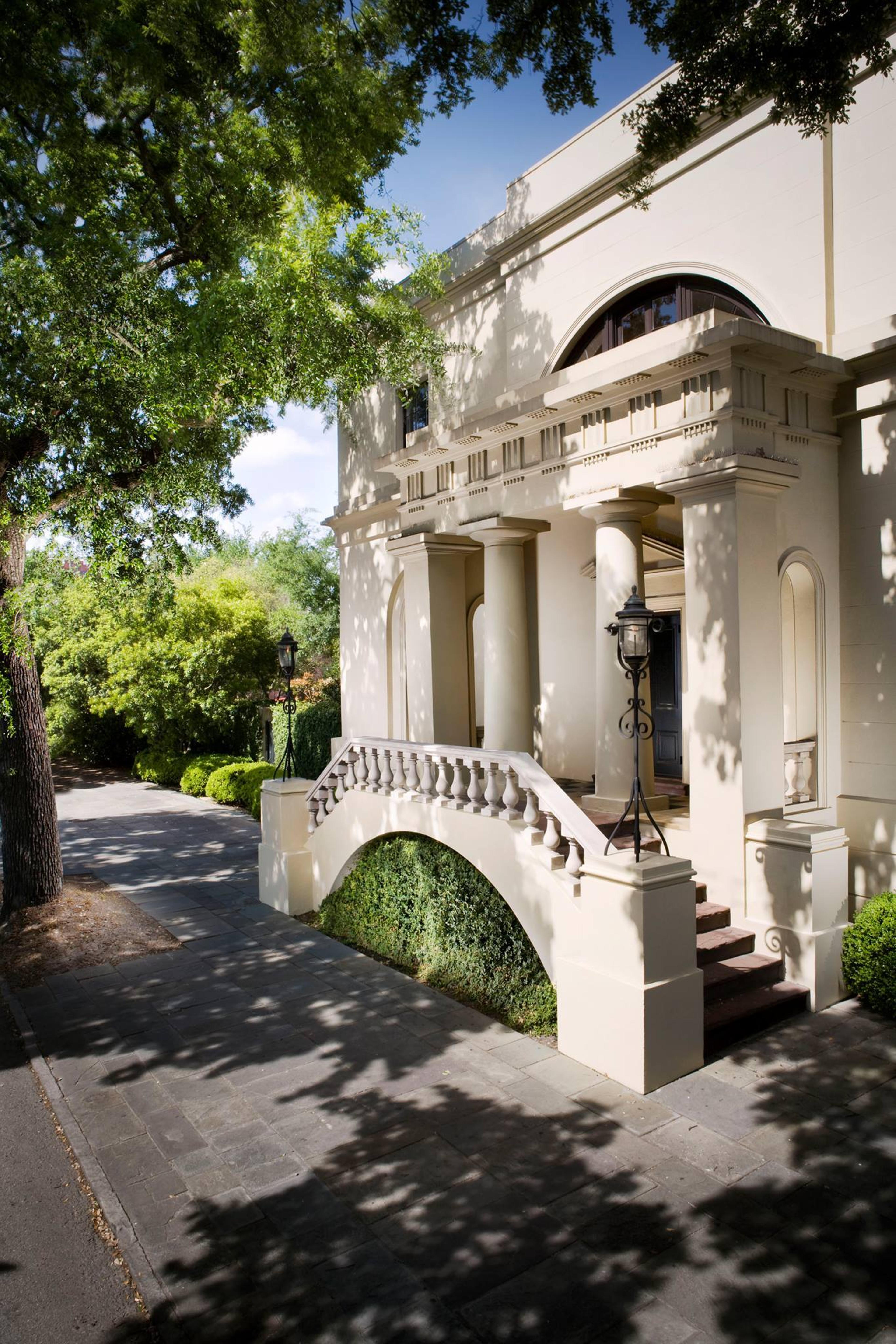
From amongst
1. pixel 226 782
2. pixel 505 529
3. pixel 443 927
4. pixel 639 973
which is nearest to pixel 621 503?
pixel 505 529

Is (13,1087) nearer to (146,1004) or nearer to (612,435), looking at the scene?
(146,1004)

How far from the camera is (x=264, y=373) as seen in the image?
10.2m

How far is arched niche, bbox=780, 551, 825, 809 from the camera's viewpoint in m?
8.31

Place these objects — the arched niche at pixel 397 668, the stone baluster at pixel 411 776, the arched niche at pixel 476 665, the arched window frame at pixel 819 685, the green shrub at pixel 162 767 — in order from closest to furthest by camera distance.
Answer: the arched window frame at pixel 819 685, the stone baluster at pixel 411 776, the arched niche at pixel 476 665, the arched niche at pixel 397 668, the green shrub at pixel 162 767

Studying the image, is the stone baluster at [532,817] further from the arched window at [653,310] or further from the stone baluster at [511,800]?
the arched window at [653,310]

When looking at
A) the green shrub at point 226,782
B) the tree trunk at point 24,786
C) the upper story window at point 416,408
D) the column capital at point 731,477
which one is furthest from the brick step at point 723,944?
the green shrub at point 226,782

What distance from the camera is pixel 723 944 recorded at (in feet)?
22.9

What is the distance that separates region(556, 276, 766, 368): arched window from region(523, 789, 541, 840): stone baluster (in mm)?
5240

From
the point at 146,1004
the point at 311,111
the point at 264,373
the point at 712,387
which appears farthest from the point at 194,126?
the point at 146,1004

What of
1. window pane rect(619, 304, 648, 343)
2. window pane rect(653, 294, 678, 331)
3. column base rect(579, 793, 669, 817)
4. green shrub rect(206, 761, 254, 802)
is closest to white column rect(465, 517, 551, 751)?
column base rect(579, 793, 669, 817)

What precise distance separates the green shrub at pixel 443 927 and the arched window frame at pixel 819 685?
3178 millimetres

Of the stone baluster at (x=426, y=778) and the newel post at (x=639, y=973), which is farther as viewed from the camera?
the stone baluster at (x=426, y=778)

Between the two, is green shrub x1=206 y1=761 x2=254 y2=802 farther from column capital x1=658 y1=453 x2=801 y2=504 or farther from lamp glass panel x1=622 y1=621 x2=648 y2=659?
lamp glass panel x1=622 y1=621 x2=648 y2=659

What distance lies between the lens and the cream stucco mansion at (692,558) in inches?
267
